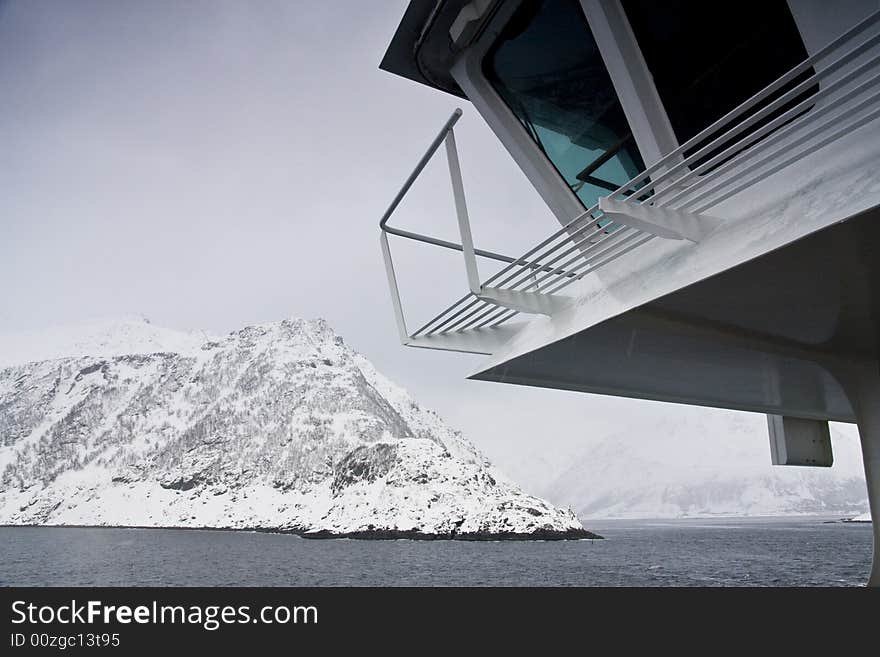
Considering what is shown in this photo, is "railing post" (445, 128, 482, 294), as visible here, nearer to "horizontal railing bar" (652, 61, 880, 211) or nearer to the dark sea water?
"horizontal railing bar" (652, 61, 880, 211)

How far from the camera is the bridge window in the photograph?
8492 millimetres

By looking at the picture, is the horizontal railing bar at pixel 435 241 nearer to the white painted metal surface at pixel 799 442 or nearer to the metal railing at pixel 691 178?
the metal railing at pixel 691 178

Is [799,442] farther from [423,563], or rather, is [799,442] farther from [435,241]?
[423,563]

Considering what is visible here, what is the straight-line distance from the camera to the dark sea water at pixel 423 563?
73188mm

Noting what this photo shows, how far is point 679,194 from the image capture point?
5.39 metres

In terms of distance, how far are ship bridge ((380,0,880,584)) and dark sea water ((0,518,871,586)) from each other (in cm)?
5650

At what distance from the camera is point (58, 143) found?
16250 centimetres

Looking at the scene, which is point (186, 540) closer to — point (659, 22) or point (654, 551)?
point (654, 551)

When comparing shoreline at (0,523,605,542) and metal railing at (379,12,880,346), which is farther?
shoreline at (0,523,605,542)

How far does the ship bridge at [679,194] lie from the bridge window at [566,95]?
0.02 metres

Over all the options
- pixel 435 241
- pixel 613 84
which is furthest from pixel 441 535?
pixel 613 84

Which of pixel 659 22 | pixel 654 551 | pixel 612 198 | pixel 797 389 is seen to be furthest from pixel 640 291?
pixel 654 551

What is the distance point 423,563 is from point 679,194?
94.7m

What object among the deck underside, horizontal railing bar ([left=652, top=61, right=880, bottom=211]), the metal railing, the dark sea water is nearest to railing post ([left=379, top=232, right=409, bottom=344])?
the metal railing
